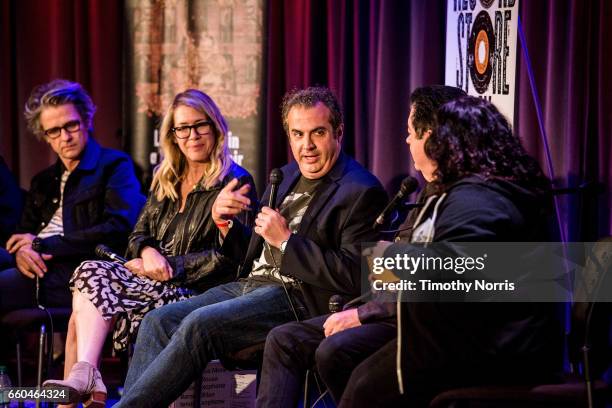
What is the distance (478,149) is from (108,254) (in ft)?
6.41

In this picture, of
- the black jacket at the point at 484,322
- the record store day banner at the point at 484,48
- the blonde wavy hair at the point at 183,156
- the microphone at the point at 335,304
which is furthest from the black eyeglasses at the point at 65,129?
the black jacket at the point at 484,322

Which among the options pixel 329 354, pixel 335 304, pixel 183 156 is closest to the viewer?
pixel 329 354

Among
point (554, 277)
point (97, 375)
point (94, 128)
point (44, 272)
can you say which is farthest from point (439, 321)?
point (94, 128)

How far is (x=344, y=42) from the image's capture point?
4652 millimetres

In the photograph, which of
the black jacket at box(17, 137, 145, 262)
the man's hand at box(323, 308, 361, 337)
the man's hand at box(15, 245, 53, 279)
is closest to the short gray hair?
the black jacket at box(17, 137, 145, 262)

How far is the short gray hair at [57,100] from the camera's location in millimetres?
4508

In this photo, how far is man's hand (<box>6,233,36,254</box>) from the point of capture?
14.6 feet

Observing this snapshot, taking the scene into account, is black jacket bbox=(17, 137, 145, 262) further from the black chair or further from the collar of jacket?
the black chair

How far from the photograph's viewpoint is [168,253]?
4.00m

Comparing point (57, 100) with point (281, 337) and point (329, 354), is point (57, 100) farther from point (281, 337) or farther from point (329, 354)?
point (329, 354)

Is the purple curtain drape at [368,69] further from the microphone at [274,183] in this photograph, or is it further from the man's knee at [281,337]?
the man's knee at [281,337]

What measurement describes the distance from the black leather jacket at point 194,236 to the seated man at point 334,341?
2.26 ft

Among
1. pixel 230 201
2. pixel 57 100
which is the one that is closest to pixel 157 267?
pixel 230 201

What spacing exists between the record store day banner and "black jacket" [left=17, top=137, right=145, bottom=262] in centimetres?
160
